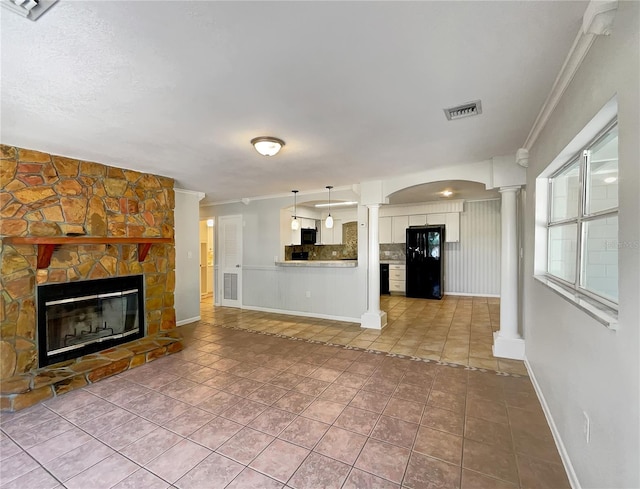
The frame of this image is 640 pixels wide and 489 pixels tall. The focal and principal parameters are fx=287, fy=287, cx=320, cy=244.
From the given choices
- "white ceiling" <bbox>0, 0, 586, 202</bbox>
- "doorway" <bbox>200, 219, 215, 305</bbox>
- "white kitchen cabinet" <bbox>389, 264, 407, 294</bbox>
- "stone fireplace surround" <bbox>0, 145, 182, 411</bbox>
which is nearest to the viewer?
"white ceiling" <bbox>0, 0, 586, 202</bbox>

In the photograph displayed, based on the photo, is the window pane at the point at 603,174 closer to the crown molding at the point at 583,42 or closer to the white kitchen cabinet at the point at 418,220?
the crown molding at the point at 583,42

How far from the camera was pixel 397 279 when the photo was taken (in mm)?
7781

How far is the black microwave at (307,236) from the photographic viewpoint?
7.02 metres

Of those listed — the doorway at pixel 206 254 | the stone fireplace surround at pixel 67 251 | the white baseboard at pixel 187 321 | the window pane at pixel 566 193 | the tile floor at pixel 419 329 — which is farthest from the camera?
the doorway at pixel 206 254

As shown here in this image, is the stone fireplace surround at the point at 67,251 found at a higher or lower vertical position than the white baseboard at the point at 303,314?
higher

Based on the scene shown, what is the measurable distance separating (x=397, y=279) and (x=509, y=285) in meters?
4.33

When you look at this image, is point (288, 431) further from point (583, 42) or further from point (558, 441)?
point (583, 42)

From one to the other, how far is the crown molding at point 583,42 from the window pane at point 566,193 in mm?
444

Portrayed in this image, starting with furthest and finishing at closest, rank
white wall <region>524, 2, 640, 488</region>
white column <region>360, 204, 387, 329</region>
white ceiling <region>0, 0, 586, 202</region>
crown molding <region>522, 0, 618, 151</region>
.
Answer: white column <region>360, 204, 387, 329</region>, white ceiling <region>0, 0, 586, 202</region>, crown molding <region>522, 0, 618, 151</region>, white wall <region>524, 2, 640, 488</region>

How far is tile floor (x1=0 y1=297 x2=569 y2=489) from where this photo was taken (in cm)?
170

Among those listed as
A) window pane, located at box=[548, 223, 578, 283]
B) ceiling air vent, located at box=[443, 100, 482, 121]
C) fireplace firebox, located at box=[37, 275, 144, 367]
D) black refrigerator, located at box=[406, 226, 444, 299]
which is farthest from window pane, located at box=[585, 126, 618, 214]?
black refrigerator, located at box=[406, 226, 444, 299]

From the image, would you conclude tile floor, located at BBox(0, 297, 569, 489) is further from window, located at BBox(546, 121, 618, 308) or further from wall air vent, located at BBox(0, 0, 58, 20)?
wall air vent, located at BBox(0, 0, 58, 20)

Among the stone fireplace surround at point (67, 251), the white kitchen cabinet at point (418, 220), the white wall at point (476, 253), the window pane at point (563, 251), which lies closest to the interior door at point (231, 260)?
the stone fireplace surround at point (67, 251)

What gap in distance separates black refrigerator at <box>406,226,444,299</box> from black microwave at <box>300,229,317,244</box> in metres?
2.44
